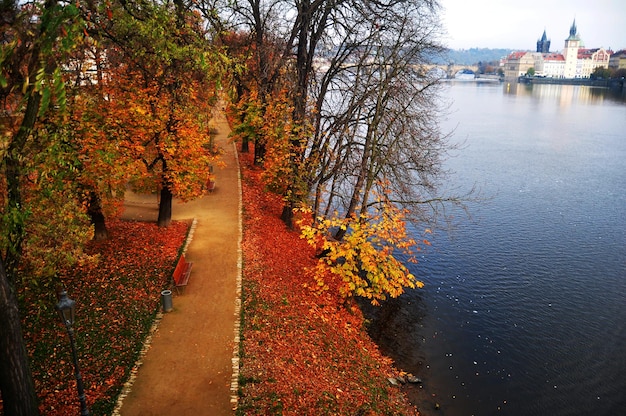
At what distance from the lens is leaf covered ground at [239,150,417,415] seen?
11.1 metres

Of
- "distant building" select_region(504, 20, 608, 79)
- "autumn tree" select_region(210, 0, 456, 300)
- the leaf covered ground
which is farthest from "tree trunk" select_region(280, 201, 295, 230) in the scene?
"distant building" select_region(504, 20, 608, 79)

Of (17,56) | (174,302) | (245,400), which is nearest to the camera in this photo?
(17,56)

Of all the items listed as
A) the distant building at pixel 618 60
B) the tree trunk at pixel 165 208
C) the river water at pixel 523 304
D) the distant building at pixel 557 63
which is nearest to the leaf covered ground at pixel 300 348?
the river water at pixel 523 304

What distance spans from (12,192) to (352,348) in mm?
10801

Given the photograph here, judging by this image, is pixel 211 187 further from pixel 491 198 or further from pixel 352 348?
pixel 491 198

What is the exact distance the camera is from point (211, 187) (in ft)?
83.9

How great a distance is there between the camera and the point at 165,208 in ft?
63.4

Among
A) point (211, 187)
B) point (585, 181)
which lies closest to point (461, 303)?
point (211, 187)

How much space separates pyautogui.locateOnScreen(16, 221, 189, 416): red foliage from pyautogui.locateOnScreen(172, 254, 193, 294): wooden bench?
1.98 feet

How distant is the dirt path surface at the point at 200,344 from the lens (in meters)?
10.2

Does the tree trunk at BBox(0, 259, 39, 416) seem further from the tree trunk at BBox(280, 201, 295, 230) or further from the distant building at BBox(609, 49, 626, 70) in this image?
the distant building at BBox(609, 49, 626, 70)

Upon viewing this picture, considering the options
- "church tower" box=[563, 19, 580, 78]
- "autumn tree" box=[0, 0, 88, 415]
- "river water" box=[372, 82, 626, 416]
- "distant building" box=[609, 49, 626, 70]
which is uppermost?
"church tower" box=[563, 19, 580, 78]

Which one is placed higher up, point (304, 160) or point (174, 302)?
point (304, 160)

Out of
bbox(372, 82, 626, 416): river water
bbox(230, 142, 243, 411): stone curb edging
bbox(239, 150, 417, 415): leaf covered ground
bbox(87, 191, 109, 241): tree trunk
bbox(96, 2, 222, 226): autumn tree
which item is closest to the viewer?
bbox(230, 142, 243, 411): stone curb edging
